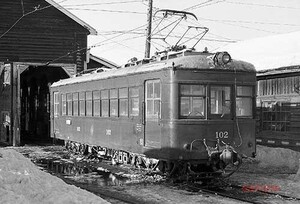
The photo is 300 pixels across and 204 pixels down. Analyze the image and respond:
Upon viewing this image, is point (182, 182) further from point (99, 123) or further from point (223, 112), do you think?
point (99, 123)

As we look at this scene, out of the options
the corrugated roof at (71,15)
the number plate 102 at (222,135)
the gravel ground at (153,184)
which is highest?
the corrugated roof at (71,15)

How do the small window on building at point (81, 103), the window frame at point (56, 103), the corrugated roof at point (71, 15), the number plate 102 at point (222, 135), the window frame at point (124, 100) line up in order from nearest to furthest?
the number plate 102 at point (222, 135) → the window frame at point (124, 100) → the small window on building at point (81, 103) → the window frame at point (56, 103) → the corrugated roof at point (71, 15)

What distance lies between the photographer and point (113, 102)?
14859 millimetres

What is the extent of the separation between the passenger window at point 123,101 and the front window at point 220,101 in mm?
2950

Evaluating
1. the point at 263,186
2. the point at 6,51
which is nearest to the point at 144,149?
the point at 263,186

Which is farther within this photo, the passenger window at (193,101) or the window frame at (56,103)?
the window frame at (56,103)

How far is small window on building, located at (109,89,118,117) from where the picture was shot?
47.9ft

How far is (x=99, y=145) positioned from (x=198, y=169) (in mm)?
4737

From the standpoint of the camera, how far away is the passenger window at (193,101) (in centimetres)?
1162

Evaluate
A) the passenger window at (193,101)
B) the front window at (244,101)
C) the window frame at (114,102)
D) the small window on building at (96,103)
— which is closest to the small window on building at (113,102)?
the window frame at (114,102)

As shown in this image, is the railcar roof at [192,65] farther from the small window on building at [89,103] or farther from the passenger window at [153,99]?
the small window on building at [89,103]

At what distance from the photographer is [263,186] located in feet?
38.3

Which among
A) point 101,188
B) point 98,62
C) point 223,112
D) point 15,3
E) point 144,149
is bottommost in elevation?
point 101,188

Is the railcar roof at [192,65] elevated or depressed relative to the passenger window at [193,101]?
elevated
